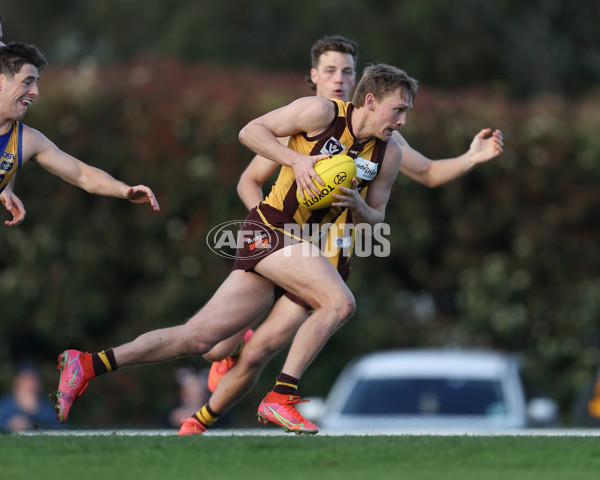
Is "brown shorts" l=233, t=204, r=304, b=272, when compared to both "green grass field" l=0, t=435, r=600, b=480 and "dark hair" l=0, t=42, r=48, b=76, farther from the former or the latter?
"dark hair" l=0, t=42, r=48, b=76

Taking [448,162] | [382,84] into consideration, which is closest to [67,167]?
[382,84]

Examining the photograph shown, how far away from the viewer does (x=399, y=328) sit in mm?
15289

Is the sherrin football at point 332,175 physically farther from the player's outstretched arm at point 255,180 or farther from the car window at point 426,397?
the car window at point 426,397

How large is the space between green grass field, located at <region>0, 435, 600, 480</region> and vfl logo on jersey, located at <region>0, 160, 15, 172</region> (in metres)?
1.69

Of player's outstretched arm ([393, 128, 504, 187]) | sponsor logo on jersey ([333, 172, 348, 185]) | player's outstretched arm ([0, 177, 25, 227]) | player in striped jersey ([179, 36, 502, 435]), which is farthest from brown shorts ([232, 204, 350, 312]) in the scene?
player's outstretched arm ([0, 177, 25, 227])

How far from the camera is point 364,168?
24.7 ft

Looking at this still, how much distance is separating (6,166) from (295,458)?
2669 millimetres

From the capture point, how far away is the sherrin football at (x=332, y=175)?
724cm

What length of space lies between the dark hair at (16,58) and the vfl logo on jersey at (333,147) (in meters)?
1.86

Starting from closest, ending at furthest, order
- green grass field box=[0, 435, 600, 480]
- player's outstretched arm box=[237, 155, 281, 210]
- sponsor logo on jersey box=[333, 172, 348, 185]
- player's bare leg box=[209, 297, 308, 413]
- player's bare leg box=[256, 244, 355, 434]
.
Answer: green grass field box=[0, 435, 600, 480] → sponsor logo on jersey box=[333, 172, 348, 185] → player's bare leg box=[256, 244, 355, 434] → player's bare leg box=[209, 297, 308, 413] → player's outstretched arm box=[237, 155, 281, 210]

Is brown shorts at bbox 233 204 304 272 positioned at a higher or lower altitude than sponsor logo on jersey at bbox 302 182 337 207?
lower

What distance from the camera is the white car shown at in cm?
1116

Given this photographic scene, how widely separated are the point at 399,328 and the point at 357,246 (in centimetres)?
208

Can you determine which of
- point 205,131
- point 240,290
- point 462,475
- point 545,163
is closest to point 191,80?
point 205,131
